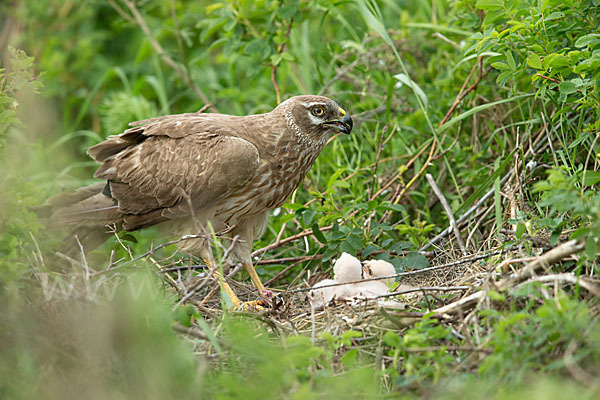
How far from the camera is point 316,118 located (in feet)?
14.9

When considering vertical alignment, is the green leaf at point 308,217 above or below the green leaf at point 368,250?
above

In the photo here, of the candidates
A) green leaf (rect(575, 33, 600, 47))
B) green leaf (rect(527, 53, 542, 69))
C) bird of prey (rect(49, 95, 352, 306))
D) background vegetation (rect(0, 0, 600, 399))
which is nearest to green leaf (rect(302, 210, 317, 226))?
background vegetation (rect(0, 0, 600, 399))

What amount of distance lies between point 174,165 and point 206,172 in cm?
27

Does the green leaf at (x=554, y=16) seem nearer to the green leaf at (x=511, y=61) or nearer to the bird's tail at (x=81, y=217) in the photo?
the green leaf at (x=511, y=61)

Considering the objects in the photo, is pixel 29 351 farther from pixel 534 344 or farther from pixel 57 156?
pixel 57 156

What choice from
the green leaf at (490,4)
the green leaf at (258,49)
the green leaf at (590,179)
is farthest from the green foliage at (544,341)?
the green leaf at (258,49)

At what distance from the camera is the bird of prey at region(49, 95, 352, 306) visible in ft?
14.2

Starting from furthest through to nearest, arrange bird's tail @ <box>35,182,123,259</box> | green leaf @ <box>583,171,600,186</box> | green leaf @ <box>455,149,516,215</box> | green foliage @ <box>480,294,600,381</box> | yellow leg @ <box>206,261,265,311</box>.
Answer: bird's tail @ <box>35,182,123,259</box>, green leaf @ <box>455,149,516,215</box>, yellow leg @ <box>206,261,265,311</box>, green leaf @ <box>583,171,600,186</box>, green foliage @ <box>480,294,600,381</box>

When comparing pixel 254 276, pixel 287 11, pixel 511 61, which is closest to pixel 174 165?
pixel 254 276

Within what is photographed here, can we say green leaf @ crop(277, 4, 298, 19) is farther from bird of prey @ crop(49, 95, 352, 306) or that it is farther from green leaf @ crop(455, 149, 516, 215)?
green leaf @ crop(455, 149, 516, 215)

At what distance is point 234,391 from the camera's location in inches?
98.7

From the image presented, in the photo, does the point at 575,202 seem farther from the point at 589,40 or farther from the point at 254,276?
the point at 254,276

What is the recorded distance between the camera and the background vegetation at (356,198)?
266 cm

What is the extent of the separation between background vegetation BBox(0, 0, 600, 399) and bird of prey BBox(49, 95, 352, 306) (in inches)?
10.5
